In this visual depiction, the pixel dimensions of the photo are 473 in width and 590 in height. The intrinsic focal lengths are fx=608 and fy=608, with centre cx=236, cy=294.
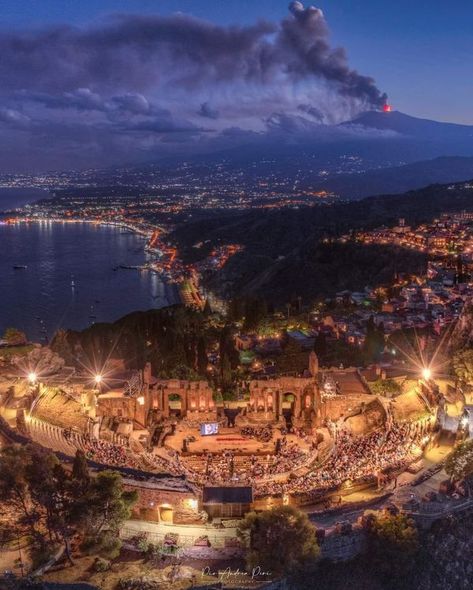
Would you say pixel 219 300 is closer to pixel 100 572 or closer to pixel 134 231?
pixel 100 572

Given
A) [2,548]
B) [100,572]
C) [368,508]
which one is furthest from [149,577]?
[368,508]

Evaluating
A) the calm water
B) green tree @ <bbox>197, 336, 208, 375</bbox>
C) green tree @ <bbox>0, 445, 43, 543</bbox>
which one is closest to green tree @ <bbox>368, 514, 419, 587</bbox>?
green tree @ <bbox>0, 445, 43, 543</bbox>

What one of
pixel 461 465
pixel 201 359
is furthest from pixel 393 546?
pixel 201 359

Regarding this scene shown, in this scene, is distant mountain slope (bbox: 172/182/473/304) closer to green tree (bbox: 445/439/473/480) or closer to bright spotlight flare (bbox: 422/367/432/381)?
bright spotlight flare (bbox: 422/367/432/381)

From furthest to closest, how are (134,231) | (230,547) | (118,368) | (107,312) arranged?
(134,231) < (107,312) < (118,368) < (230,547)

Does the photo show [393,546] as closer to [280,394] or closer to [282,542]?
[282,542]

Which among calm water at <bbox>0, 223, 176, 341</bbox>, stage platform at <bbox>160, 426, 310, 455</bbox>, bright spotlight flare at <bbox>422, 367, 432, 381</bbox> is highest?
bright spotlight flare at <bbox>422, 367, 432, 381</bbox>
